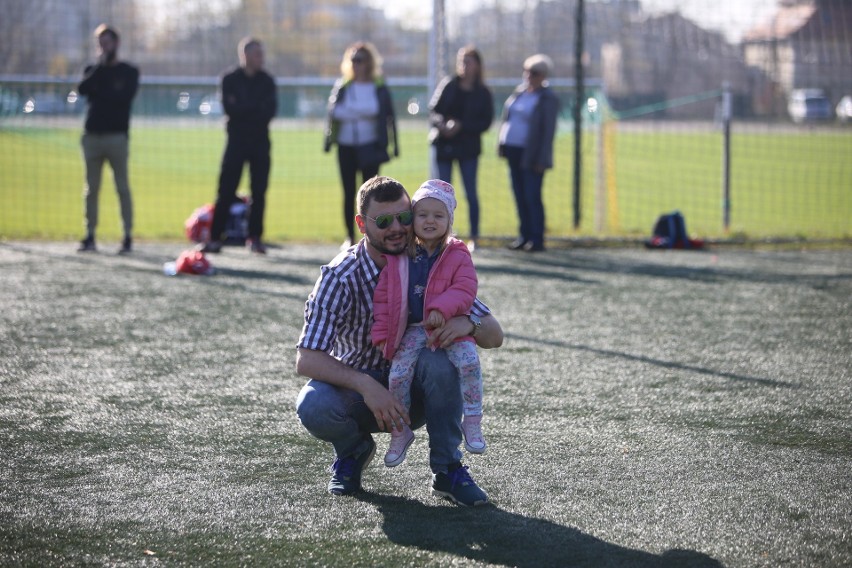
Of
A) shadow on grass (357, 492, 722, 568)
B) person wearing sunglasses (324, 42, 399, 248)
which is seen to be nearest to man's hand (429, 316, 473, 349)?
shadow on grass (357, 492, 722, 568)

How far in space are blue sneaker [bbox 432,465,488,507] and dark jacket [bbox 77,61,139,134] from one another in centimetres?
734

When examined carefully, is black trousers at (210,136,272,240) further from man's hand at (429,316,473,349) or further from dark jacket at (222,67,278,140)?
man's hand at (429,316,473,349)

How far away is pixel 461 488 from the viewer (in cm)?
384

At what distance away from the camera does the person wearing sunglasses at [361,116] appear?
10.4 metres

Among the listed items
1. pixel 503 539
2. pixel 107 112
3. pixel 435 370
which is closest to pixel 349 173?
pixel 107 112

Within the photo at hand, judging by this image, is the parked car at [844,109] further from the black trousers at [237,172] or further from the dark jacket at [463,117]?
the black trousers at [237,172]

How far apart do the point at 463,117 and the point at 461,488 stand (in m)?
7.21

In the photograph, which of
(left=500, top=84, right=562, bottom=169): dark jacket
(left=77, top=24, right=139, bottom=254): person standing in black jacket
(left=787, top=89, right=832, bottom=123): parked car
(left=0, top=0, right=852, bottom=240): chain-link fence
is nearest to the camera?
(left=77, top=24, right=139, bottom=254): person standing in black jacket

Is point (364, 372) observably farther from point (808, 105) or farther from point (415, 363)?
point (808, 105)

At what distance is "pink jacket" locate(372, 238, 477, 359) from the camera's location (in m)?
3.75

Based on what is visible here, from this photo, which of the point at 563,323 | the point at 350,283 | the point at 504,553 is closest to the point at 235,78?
the point at 563,323

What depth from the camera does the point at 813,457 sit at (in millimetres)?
4414

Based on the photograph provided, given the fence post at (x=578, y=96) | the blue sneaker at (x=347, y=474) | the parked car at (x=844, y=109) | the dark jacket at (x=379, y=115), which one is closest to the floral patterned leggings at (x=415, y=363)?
the blue sneaker at (x=347, y=474)

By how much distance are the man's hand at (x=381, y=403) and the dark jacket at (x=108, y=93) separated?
23.9 feet
